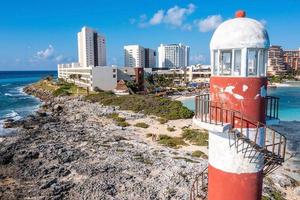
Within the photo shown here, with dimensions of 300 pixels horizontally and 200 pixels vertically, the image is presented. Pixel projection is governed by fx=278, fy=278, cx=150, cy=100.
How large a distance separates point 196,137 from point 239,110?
24617 millimetres

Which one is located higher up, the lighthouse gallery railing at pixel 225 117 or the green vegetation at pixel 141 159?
the lighthouse gallery railing at pixel 225 117

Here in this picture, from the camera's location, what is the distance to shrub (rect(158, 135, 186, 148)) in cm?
2836

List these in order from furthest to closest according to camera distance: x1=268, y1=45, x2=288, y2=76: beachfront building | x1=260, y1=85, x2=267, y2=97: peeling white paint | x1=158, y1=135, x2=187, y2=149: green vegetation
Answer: x1=268, y1=45, x2=288, y2=76: beachfront building, x1=158, y1=135, x2=187, y2=149: green vegetation, x1=260, y1=85, x2=267, y2=97: peeling white paint

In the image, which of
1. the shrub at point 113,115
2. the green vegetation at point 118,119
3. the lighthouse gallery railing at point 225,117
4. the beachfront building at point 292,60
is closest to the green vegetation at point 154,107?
the shrub at point 113,115

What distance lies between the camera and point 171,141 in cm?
2930

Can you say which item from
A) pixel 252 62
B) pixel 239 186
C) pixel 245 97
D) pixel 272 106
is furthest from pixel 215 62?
pixel 239 186

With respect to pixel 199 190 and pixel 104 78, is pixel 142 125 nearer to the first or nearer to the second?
pixel 199 190

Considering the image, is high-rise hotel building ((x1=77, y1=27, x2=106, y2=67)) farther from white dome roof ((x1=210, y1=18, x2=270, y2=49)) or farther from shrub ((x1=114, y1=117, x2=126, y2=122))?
white dome roof ((x1=210, y1=18, x2=270, y2=49))

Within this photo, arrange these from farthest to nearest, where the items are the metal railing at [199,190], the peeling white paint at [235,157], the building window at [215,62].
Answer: the metal railing at [199,190]
the building window at [215,62]
the peeling white paint at [235,157]

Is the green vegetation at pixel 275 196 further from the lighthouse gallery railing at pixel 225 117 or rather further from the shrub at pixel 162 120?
the shrub at pixel 162 120

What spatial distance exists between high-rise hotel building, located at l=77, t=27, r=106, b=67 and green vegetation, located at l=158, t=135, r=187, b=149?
105 m

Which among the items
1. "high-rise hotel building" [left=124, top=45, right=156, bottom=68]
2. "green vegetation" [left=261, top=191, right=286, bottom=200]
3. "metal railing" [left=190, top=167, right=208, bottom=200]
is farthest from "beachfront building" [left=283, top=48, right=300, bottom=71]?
"metal railing" [left=190, top=167, right=208, bottom=200]

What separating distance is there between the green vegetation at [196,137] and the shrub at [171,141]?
0.99 metres

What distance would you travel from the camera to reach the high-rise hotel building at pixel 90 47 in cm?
12875
